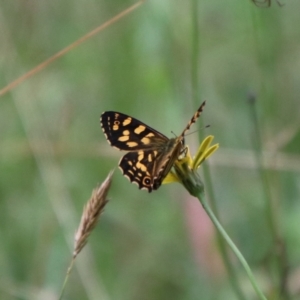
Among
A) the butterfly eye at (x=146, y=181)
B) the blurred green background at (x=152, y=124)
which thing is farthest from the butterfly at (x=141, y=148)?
the blurred green background at (x=152, y=124)

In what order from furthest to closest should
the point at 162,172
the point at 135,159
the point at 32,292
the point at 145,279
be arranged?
1. the point at 145,279
2. the point at 32,292
3. the point at 135,159
4. the point at 162,172

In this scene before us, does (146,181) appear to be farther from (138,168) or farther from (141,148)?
(141,148)

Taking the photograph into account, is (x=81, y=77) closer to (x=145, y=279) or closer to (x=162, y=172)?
(x=145, y=279)

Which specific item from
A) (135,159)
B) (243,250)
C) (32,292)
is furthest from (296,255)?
(135,159)

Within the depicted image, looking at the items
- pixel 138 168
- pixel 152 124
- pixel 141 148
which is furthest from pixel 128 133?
pixel 152 124

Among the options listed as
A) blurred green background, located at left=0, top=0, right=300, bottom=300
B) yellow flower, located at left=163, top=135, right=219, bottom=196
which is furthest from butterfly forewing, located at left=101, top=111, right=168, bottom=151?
blurred green background, located at left=0, top=0, right=300, bottom=300
